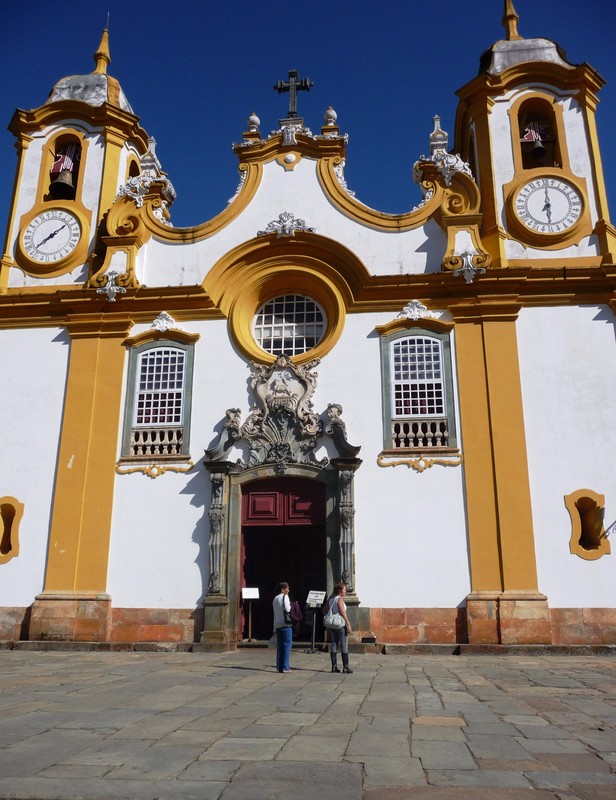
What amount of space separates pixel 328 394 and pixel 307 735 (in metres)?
9.37

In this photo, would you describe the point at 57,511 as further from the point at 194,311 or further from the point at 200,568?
the point at 194,311

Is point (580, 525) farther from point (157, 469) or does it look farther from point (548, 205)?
point (157, 469)

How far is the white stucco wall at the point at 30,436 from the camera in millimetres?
14242

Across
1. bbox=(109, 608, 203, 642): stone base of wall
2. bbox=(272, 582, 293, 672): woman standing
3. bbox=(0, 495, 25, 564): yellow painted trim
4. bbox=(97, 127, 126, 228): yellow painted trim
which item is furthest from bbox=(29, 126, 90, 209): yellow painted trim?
bbox=(272, 582, 293, 672): woman standing

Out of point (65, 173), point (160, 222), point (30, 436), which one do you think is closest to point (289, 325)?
point (160, 222)

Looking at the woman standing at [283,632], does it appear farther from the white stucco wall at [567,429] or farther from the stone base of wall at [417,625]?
the white stucco wall at [567,429]

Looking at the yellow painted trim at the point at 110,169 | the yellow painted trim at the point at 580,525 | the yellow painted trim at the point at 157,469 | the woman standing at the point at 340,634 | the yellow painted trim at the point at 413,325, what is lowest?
the woman standing at the point at 340,634

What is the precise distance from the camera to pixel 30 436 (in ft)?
49.4

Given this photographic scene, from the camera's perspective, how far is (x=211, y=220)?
52.7ft

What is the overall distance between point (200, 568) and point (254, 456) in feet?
7.70

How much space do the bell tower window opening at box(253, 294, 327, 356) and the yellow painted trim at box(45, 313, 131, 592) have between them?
2.91 meters

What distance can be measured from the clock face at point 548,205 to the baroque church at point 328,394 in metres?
0.05

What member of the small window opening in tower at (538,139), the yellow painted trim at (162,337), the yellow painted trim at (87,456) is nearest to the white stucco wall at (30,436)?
the yellow painted trim at (87,456)

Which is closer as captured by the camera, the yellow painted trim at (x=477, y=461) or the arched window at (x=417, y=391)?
the yellow painted trim at (x=477, y=461)
